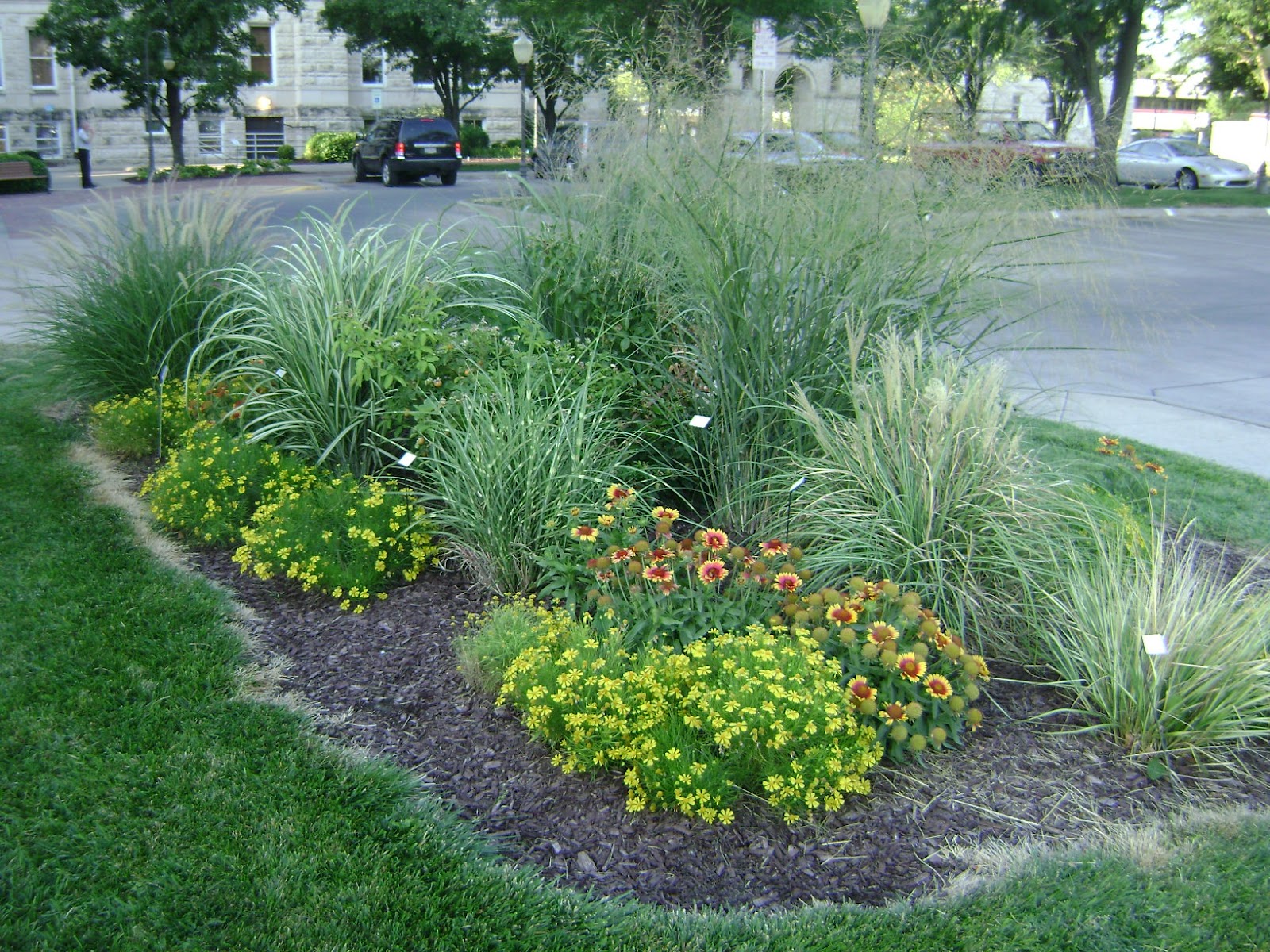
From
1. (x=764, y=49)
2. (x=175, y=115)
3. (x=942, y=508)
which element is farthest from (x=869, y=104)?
(x=175, y=115)

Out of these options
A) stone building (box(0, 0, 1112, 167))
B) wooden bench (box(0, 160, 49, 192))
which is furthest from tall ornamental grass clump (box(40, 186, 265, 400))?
stone building (box(0, 0, 1112, 167))

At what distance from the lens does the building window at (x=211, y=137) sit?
4338 centimetres

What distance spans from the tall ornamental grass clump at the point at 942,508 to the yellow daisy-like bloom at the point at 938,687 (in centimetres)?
50

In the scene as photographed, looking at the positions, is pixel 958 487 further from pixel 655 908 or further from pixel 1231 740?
pixel 655 908

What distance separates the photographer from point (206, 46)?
31969 mm

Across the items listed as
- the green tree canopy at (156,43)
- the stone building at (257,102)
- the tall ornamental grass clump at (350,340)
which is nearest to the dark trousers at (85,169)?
the green tree canopy at (156,43)

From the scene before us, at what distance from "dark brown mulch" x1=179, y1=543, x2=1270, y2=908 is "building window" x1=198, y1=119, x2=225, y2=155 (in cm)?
4435

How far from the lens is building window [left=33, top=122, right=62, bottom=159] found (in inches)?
1617

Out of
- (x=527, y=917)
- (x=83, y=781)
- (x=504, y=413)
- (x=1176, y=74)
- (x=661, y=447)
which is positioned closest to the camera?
(x=527, y=917)

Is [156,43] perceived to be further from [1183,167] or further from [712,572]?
[712,572]

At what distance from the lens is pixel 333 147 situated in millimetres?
40719

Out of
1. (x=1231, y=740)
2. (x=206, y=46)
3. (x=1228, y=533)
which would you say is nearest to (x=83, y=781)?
(x=1231, y=740)

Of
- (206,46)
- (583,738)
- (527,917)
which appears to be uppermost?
(206,46)

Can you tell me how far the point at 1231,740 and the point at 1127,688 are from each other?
369 millimetres
